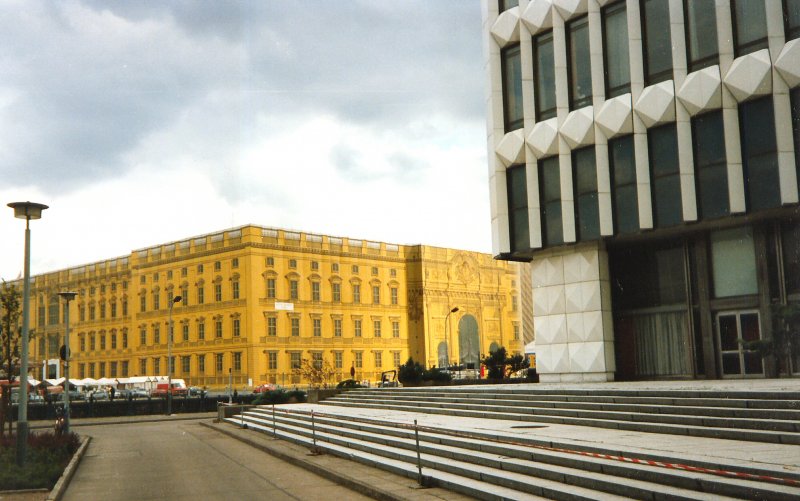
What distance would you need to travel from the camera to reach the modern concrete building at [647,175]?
2628 cm

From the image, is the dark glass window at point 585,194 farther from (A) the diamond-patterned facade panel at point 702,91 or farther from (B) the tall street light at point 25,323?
(B) the tall street light at point 25,323

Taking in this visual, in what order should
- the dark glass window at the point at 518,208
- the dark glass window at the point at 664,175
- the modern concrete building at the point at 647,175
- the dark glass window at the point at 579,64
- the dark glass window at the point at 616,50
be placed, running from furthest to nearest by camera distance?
the dark glass window at the point at 518,208
the dark glass window at the point at 579,64
the dark glass window at the point at 616,50
the dark glass window at the point at 664,175
the modern concrete building at the point at 647,175

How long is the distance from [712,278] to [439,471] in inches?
707

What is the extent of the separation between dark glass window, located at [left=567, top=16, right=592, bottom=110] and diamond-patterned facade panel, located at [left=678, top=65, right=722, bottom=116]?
4593 mm

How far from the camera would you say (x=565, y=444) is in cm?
1438

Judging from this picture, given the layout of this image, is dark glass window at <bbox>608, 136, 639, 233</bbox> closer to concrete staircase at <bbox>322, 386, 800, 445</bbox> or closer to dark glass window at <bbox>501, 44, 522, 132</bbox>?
A: dark glass window at <bbox>501, 44, 522, 132</bbox>

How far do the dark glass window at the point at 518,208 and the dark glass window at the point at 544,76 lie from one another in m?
2.53

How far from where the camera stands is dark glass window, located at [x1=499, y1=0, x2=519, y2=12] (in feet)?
116

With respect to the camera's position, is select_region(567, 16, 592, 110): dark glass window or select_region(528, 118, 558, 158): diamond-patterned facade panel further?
select_region(528, 118, 558, 158): diamond-patterned facade panel

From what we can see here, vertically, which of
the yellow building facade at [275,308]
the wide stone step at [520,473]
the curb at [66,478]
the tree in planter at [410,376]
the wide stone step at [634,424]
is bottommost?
the curb at [66,478]

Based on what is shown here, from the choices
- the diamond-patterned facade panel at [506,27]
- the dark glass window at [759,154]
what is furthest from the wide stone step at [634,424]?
the diamond-patterned facade panel at [506,27]

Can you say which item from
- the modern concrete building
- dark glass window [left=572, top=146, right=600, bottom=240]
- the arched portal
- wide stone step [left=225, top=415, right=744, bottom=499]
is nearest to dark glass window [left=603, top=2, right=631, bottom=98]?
the modern concrete building

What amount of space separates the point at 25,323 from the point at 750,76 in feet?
73.5

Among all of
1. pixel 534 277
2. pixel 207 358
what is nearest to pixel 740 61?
pixel 534 277
